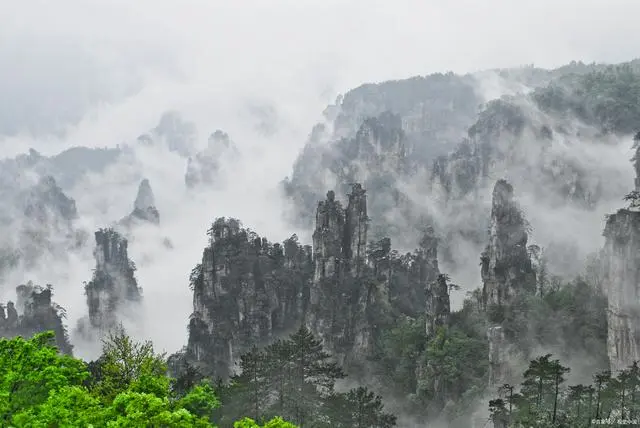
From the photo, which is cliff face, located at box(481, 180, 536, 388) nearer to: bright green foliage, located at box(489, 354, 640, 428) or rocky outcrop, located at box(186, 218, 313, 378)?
bright green foliage, located at box(489, 354, 640, 428)

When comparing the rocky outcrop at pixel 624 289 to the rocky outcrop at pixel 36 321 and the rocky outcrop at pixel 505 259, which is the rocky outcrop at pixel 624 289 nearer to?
the rocky outcrop at pixel 505 259

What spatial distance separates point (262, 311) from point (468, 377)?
1620 inches

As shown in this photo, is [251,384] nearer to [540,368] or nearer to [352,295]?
[540,368]

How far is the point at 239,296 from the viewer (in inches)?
4198

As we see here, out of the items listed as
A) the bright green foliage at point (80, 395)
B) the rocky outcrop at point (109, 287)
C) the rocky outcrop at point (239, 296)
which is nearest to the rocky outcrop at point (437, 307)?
the rocky outcrop at point (239, 296)

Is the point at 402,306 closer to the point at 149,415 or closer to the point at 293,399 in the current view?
the point at 293,399

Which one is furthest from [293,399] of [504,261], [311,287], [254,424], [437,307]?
[311,287]

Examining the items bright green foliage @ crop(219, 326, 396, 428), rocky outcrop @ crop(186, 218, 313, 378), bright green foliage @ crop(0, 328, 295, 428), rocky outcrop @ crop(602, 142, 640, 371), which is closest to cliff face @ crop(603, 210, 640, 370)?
rocky outcrop @ crop(602, 142, 640, 371)

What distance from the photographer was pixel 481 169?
151250mm

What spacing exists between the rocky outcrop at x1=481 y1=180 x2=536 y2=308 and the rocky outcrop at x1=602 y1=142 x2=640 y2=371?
738 inches

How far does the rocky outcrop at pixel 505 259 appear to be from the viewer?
8225 centimetres

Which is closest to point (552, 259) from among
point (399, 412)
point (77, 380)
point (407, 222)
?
point (399, 412)

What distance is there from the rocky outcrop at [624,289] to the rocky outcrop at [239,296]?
54.1 meters

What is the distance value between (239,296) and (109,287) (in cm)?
4876
